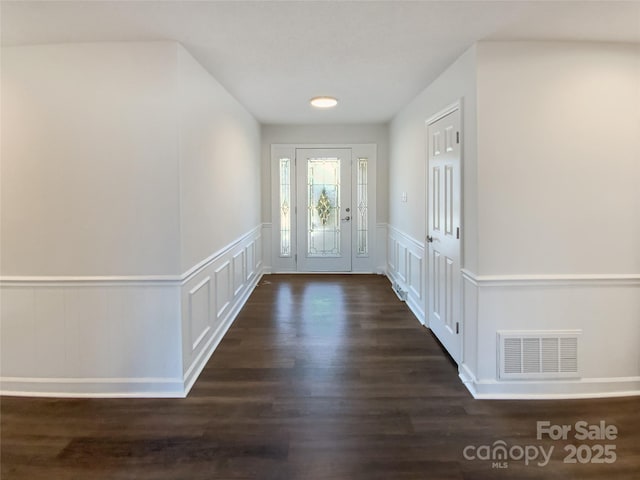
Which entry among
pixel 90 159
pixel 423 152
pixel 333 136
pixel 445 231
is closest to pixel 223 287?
pixel 90 159

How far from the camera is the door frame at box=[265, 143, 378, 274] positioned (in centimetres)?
643

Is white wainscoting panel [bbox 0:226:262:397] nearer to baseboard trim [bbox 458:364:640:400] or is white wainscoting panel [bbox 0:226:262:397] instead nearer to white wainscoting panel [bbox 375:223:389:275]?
baseboard trim [bbox 458:364:640:400]

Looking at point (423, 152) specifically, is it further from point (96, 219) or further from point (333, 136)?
point (96, 219)

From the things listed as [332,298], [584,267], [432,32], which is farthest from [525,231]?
[332,298]

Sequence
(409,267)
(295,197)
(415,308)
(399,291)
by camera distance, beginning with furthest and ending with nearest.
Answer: (295,197) → (399,291) → (409,267) → (415,308)

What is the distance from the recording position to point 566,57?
8.50 feet

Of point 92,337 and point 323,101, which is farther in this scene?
point 323,101

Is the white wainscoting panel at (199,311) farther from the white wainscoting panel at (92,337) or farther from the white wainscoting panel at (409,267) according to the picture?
the white wainscoting panel at (409,267)

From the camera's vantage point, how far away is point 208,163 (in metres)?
3.34

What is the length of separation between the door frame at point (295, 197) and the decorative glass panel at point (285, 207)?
5 centimetres

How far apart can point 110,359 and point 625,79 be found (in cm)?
397

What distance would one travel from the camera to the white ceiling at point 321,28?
6.89ft

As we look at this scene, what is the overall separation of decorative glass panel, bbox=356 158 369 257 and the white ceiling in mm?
3195

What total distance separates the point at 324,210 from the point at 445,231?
3.42 meters
